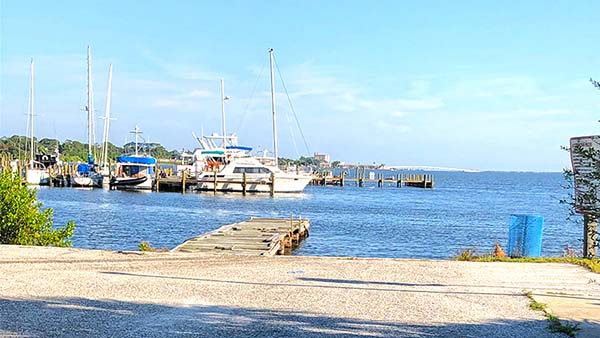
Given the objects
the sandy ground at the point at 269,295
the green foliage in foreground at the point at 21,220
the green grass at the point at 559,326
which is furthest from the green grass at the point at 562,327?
the green foliage in foreground at the point at 21,220

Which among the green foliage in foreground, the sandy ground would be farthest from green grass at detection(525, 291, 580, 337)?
the green foliage in foreground

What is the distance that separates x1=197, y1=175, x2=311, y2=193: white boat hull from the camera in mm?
66625

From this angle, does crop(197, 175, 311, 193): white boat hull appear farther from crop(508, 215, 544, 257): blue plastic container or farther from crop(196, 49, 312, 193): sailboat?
crop(508, 215, 544, 257): blue plastic container

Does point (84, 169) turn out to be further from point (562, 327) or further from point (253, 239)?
point (562, 327)

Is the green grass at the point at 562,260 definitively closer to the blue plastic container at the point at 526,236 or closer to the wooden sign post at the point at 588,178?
the blue plastic container at the point at 526,236

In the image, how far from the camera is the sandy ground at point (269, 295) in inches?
319

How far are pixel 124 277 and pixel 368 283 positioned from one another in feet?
13.0

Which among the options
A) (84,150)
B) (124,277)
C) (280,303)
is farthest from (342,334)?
(84,150)

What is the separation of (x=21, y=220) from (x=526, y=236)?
487 inches

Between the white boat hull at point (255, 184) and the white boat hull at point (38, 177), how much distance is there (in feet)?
62.0

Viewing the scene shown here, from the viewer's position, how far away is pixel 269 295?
10.2 m

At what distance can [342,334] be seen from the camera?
7812 millimetres

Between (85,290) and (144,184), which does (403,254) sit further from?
(144,184)

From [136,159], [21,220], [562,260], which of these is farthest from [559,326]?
[136,159]
